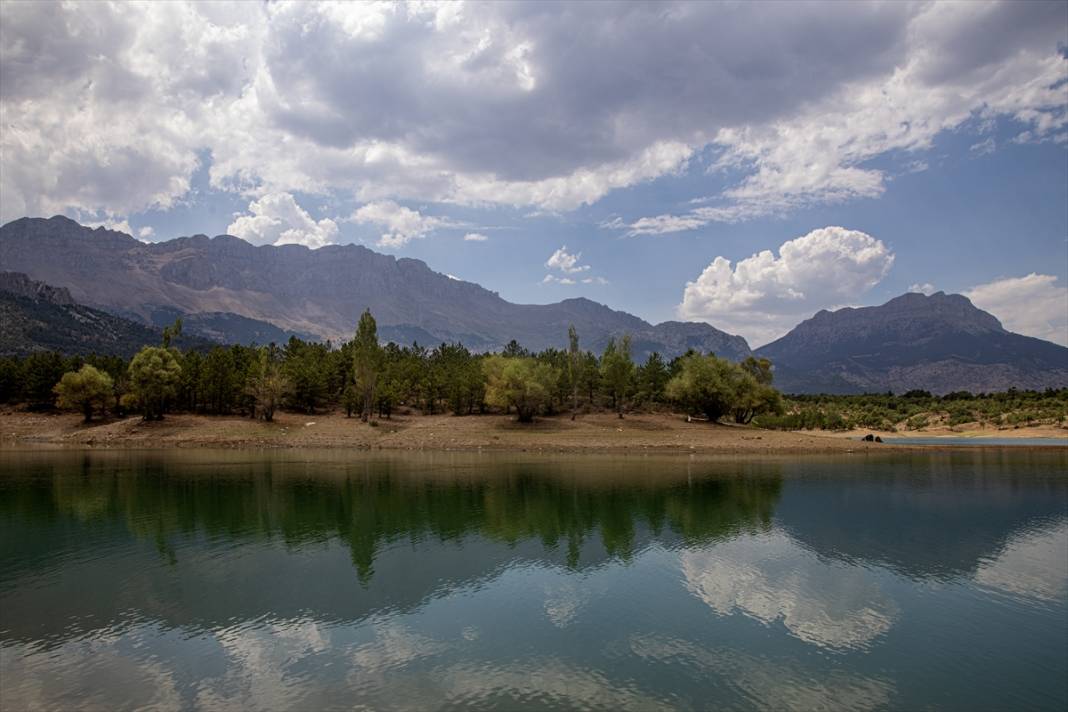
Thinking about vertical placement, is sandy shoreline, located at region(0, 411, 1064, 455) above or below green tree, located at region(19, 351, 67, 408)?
below

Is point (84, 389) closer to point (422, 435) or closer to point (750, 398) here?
point (422, 435)

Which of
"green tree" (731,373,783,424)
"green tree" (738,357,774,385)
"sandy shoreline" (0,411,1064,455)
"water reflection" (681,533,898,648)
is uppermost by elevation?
"green tree" (738,357,774,385)

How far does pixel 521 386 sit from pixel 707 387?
3633 centimetres

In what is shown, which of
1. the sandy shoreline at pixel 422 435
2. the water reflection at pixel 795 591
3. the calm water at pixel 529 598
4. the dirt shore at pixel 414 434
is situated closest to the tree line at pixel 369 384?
the sandy shoreline at pixel 422 435

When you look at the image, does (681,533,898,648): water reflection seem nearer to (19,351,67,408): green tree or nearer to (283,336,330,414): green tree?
(283,336,330,414): green tree

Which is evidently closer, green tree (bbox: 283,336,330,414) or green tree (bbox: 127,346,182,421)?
green tree (bbox: 127,346,182,421)

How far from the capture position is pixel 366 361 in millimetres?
111688

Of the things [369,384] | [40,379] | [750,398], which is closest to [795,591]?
[369,384]

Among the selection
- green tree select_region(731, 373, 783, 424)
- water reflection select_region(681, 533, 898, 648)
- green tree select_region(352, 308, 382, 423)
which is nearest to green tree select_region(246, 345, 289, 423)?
green tree select_region(352, 308, 382, 423)

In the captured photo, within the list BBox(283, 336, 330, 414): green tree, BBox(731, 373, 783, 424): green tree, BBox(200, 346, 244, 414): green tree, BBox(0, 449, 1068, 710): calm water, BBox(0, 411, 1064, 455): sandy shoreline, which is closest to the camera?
BBox(0, 449, 1068, 710): calm water

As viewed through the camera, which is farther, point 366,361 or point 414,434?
point 366,361

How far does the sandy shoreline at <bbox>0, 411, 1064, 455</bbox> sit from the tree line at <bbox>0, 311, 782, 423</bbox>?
181 inches

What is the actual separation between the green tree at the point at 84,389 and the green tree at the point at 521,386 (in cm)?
6981

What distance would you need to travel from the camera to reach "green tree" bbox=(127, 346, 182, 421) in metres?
105
